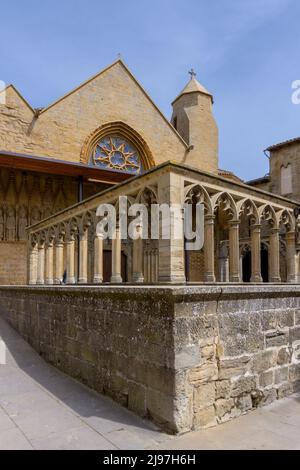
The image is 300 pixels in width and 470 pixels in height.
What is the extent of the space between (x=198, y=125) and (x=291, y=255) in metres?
12.7

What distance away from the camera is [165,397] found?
335cm

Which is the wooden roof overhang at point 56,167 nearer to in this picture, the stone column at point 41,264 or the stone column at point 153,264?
the stone column at point 153,264

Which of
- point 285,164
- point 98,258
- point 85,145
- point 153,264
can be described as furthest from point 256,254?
point 285,164

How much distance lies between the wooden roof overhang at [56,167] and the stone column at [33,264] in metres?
4.14

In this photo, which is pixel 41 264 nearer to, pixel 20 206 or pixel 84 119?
pixel 20 206

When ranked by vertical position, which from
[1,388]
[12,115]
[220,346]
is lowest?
[1,388]

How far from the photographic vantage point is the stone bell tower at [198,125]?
17125 millimetres

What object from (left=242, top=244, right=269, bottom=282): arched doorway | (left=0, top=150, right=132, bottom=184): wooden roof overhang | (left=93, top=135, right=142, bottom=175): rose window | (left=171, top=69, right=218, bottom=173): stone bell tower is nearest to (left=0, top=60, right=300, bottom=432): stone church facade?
(left=0, top=150, right=132, bottom=184): wooden roof overhang

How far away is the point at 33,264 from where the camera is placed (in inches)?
314

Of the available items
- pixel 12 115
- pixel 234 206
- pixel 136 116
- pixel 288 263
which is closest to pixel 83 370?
pixel 234 206

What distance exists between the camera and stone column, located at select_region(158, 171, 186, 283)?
12.4 ft

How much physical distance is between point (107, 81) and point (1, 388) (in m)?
13.1
